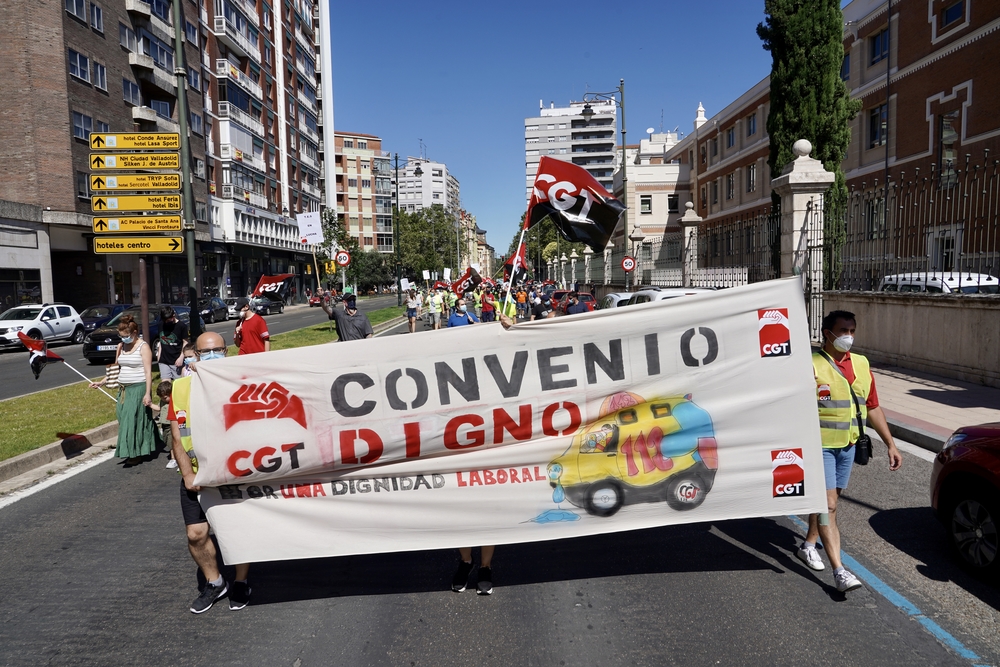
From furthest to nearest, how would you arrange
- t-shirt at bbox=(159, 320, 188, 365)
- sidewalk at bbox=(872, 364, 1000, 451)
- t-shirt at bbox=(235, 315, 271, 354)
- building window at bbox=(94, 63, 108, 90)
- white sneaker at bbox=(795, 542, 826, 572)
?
building window at bbox=(94, 63, 108, 90) → t-shirt at bbox=(159, 320, 188, 365) → t-shirt at bbox=(235, 315, 271, 354) → sidewalk at bbox=(872, 364, 1000, 451) → white sneaker at bbox=(795, 542, 826, 572)

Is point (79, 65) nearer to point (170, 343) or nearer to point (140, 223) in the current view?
point (140, 223)

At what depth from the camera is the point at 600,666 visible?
3.60 metres

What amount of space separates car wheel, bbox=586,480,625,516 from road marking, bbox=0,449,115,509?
5779 mm

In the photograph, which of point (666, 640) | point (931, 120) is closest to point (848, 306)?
point (666, 640)

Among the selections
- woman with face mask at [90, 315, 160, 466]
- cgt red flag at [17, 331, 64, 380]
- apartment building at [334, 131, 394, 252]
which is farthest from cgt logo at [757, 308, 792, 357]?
apartment building at [334, 131, 394, 252]

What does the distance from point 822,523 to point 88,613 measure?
4.68 m

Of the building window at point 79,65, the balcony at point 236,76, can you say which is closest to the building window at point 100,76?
the building window at point 79,65

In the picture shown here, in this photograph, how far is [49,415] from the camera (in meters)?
10.8

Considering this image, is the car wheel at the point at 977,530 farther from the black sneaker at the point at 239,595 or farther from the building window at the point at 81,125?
the building window at the point at 81,125

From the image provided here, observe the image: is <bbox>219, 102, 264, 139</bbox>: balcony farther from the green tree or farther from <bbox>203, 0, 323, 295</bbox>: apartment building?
the green tree

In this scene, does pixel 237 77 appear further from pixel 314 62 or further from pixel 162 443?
pixel 162 443

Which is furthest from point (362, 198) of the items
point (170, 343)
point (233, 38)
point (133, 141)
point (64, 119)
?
point (170, 343)

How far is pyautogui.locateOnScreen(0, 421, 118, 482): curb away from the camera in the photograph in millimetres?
7672

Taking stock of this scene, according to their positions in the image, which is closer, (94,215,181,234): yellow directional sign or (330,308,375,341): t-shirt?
(330,308,375,341): t-shirt
